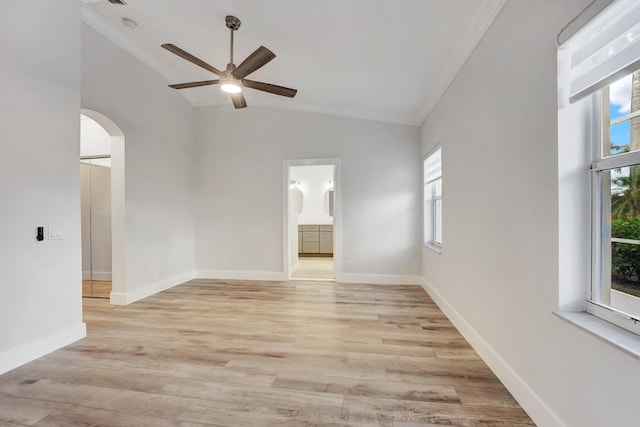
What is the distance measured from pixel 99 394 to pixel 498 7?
3736mm

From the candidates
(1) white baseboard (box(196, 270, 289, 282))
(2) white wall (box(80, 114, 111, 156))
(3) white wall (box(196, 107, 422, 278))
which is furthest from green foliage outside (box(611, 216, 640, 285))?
(2) white wall (box(80, 114, 111, 156))

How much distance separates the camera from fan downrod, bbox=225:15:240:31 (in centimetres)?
266

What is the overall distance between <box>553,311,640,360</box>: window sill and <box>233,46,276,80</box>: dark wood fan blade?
106 inches

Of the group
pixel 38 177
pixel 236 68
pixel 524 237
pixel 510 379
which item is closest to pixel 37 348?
pixel 38 177

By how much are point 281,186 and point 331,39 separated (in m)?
2.56

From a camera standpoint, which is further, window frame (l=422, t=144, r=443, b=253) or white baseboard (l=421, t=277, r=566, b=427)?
window frame (l=422, t=144, r=443, b=253)

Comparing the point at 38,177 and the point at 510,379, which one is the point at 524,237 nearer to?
the point at 510,379

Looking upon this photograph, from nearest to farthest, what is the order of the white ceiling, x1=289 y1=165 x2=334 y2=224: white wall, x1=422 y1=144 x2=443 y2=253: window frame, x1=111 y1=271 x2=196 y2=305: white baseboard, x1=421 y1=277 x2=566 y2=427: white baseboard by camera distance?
x1=421 y1=277 x2=566 y2=427: white baseboard < the white ceiling < x1=111 y1=271 x2=196 y2=305: white baseboard < x1=422 y1=144 x2=443 y2=253: window frame < x1=289 y1=165 x2=334 y2=224: white wall

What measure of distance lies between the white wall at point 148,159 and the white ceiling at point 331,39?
310mm

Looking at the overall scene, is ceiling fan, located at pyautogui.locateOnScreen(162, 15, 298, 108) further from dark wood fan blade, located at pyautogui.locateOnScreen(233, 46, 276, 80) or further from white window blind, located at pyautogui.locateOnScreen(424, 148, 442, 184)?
white window blind, located at pyautogui.locateOnScreen(424, 148, 442, 184)

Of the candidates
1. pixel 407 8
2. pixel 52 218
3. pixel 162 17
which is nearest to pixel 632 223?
pixel 407 8

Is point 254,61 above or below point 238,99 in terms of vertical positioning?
above

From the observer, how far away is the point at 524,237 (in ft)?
5.46

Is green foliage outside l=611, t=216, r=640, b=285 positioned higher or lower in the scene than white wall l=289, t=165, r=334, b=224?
lower
